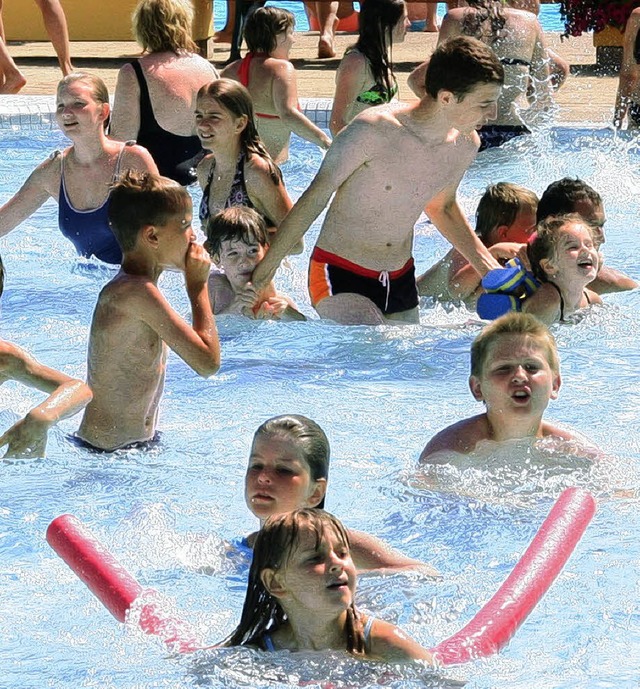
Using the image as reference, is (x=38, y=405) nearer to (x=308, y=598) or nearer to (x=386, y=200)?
(x=308, y=598)

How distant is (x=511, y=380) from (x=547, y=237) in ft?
5.17

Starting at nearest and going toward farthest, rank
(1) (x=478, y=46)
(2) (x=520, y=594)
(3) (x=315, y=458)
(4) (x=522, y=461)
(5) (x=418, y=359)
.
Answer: (2) (x=520, y=594), (3) (x=315, y=458), (4) (x=522, y=461), (1) (x=478, y=46), (5) (x=418, y=359)

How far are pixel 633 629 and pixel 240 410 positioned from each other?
2.27m

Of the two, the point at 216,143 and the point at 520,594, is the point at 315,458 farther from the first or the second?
the point at 216,143

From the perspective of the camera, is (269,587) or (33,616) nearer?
(269,587)

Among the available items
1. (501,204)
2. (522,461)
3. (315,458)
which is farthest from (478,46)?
(315,458)

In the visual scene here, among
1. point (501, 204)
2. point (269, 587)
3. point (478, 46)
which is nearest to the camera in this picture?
point (269, 587)

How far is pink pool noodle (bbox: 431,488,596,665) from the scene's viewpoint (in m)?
3.32

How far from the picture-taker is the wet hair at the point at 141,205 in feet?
14.9

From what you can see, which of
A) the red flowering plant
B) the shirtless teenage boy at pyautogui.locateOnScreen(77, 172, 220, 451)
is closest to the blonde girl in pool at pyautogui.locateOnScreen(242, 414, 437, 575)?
the shirtless teenage boy at pyautogui.locateOnScreen(77, 172, 220, 451)

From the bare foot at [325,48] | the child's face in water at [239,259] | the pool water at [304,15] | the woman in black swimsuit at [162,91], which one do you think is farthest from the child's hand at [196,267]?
the pool water at [304,15]

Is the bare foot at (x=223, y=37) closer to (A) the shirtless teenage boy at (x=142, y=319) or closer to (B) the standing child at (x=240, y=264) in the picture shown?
(B) the standing child at (x=240, y=264)

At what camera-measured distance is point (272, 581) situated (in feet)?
10.4

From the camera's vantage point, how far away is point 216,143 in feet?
21.1
